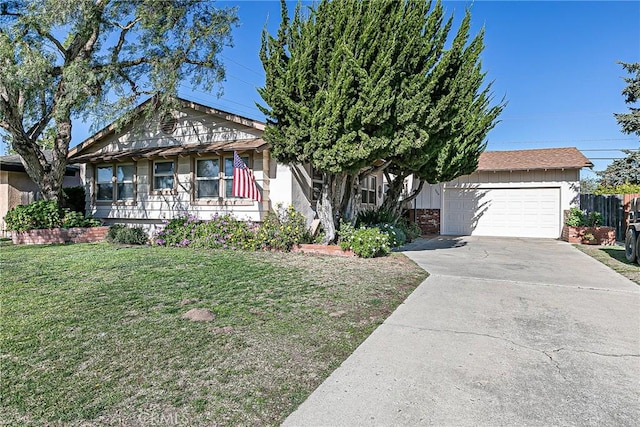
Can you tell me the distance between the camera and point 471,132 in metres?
12.3

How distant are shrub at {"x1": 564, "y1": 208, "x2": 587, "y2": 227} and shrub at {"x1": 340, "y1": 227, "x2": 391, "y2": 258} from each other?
8.70 metres

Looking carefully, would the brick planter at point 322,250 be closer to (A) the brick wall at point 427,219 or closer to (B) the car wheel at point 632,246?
(B) the car wheel at point 632,246

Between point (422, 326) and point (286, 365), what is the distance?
5.71 feet

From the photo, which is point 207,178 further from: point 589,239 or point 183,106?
point 589,239

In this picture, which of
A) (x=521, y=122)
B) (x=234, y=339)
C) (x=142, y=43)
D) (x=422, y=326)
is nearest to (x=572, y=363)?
(x=422, y=326)

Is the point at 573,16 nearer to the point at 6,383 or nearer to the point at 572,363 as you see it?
the point at 572,363

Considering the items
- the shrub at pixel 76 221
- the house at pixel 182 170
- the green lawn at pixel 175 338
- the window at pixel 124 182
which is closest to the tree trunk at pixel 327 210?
the house at pixel 182 170

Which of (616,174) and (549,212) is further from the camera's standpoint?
(549,212)

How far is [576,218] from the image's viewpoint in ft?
43.9

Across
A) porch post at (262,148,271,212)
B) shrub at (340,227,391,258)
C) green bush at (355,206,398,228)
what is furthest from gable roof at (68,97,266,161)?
green bush at (355,206,398,228)

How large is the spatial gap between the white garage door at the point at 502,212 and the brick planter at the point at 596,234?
1.68m

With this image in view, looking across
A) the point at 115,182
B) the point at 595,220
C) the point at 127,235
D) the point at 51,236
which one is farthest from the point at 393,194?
the point at 51,236

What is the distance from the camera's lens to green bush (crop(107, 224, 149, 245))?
11375 mm

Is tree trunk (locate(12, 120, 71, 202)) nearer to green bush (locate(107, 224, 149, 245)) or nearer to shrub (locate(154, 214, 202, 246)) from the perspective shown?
green bush (locate(107, 224, 149, 245))
